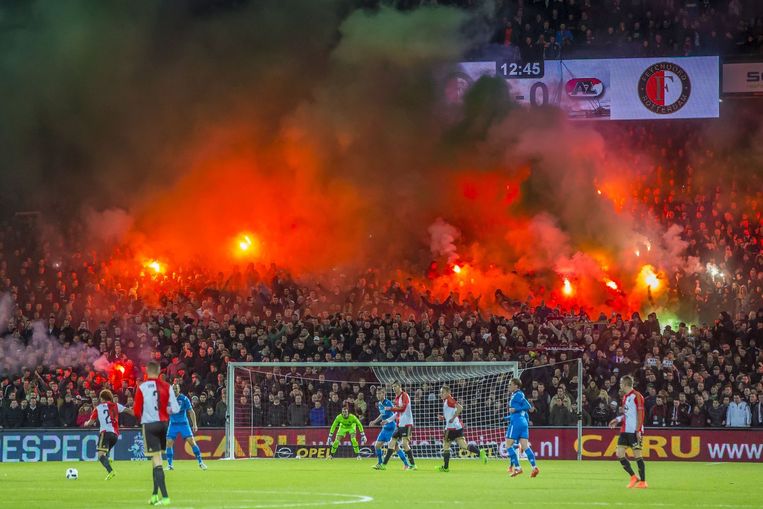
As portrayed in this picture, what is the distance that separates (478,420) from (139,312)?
10840 millimetres

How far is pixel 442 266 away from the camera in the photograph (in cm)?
4381

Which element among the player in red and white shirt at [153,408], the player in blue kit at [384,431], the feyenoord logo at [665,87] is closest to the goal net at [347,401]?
the player in blue kit at [384,431]

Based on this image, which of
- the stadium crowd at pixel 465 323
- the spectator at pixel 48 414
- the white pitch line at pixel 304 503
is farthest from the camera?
the stadium crowd at pixel 465 323

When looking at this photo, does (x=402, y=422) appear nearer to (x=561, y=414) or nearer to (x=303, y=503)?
(x=561, y=414)

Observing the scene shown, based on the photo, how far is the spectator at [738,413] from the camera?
29.5 m

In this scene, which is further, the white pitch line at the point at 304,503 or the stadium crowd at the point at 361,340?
the stadium crowd at the point at 361,340

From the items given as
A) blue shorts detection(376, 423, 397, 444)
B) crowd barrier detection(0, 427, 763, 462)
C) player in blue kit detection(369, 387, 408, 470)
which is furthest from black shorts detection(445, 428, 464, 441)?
crowd barrier detection(0, 427, 763, 462)

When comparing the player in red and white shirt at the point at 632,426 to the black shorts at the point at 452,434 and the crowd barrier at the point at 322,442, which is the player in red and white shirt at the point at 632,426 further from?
A: the crowd barrier at the point at 322,442

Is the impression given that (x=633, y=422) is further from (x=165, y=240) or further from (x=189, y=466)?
(x=165, y=240)

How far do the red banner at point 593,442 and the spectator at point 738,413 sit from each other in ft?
0.63

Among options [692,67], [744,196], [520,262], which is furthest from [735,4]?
[520,262]

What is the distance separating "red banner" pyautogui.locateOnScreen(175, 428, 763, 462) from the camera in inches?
1168

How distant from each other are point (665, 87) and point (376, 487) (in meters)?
24.4

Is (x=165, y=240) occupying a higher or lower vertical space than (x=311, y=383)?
higher
